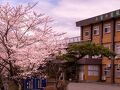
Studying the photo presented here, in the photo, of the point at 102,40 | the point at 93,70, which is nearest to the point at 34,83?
the point at 102,40

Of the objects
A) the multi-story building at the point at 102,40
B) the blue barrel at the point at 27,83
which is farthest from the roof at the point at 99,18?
the blue barrel at the point at 27,83

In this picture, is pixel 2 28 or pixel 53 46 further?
pixel 53 46

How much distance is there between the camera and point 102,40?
174 feet

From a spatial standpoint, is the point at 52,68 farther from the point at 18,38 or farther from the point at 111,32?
the point at 111,32

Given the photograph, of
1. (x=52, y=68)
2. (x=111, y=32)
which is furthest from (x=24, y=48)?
(x=111, y=32)

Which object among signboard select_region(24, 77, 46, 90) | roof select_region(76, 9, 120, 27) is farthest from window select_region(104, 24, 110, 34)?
signboard select_region(24, 77, 46, 90)

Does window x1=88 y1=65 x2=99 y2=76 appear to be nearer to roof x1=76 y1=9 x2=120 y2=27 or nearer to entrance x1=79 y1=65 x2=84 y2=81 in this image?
entrance x1=79 y1=65 x2=84 y2=81

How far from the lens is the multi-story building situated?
49.4 metres

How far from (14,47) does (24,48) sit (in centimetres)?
48

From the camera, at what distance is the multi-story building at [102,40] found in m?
49.4

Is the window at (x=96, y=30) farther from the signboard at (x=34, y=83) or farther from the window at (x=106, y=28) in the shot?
the signboard at (x=34, y=83)

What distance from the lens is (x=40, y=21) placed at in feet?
44.8

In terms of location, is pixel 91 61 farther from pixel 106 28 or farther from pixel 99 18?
pixel 99 18

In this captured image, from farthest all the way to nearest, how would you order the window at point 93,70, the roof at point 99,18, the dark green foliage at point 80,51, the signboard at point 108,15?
1. the window at point 93,70
2. the roof at point 99,18
3. the signboard at point 108,15
4. the dark green foliage at point 80,51
